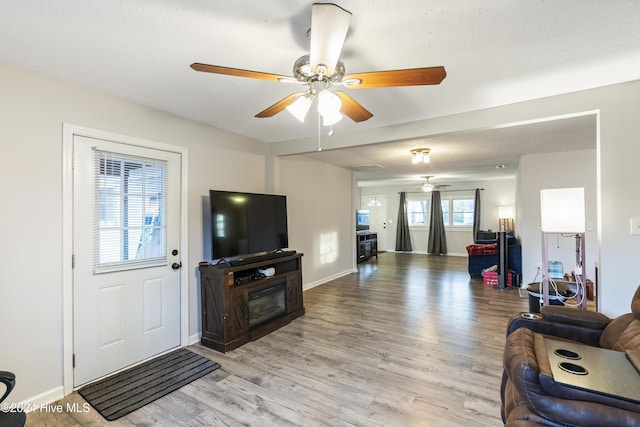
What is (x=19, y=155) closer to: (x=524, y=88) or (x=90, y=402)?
(x=90, y=402)

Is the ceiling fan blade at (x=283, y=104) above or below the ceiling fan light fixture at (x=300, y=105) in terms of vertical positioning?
above

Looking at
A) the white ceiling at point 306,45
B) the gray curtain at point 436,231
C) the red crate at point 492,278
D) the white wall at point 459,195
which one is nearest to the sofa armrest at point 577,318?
the white ceiling at point 306,45

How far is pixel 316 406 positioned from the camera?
2.14 m

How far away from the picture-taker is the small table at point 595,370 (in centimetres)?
115

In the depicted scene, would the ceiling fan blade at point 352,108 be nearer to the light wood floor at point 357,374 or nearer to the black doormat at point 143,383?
the light wood floor at point 357,374

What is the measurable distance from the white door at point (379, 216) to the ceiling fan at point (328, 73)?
9.01 meters

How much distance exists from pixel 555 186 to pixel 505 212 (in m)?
3.69

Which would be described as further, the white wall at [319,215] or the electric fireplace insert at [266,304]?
the white wall at [319,215]

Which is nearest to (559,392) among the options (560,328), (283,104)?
(560,328)

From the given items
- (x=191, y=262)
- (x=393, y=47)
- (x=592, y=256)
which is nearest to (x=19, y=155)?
(x=191, y=262)

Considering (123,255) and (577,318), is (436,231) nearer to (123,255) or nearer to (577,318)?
(577,318)

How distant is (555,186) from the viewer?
16.4 ft

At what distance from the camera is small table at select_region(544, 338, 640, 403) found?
115cm

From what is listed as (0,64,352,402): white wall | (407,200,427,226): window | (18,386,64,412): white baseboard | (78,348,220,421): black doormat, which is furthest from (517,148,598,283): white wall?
(18,386,64,412): white baseboard
